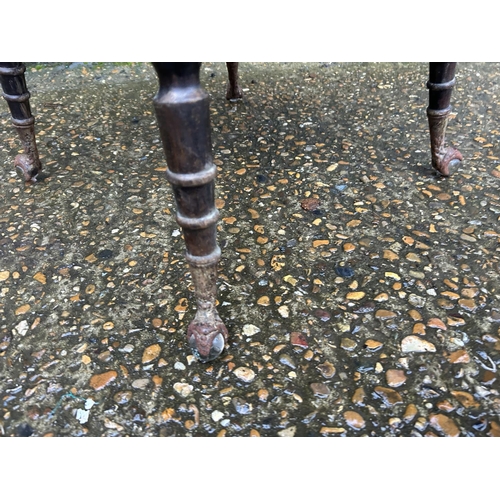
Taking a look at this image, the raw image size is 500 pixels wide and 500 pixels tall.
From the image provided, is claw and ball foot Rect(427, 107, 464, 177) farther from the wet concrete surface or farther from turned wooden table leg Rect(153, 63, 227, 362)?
turned wooden table leg Rect(153, 63, 227, 362)

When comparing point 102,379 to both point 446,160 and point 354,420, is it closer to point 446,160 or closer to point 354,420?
point 354,420

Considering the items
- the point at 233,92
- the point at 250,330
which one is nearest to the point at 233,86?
the point at 233,92

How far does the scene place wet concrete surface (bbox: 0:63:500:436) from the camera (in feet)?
3.28

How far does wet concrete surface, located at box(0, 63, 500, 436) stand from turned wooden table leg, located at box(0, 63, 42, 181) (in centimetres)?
6

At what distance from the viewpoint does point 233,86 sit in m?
2.37

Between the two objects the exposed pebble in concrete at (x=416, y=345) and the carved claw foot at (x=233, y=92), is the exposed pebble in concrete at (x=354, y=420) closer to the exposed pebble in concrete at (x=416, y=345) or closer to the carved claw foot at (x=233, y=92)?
the exposed pebble in concrete at (x=416, y=345)

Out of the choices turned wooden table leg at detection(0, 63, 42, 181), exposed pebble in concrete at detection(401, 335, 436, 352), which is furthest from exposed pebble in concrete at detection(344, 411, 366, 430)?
turned wooden table leg at detection(0, 63, 42, 181)

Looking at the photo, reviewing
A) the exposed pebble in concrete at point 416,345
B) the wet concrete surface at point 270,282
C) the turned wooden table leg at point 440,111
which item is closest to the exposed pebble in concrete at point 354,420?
the wet concrete surface at point 270,282

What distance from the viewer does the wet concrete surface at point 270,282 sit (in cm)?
100

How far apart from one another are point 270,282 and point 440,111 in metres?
0.83

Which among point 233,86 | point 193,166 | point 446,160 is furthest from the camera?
point 233,86

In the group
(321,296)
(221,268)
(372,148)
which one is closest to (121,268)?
(221,268)

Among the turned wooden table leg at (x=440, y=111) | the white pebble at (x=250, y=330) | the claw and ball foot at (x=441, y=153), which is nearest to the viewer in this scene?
the white pebble at (x=250, y=330)

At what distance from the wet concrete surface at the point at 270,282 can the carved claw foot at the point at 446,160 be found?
40 mm
